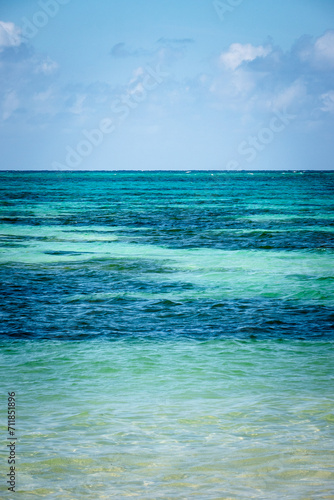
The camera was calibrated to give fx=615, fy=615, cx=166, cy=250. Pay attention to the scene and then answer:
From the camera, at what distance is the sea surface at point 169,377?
5.64m

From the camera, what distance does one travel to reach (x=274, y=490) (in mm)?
5305

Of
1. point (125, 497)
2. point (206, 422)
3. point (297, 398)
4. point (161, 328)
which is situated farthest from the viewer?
point (161, 328)

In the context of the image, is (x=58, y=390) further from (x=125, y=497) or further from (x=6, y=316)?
(x=6, y=316)

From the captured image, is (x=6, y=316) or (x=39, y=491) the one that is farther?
(x=6, y=316)

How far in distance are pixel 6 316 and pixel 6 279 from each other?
175 inches

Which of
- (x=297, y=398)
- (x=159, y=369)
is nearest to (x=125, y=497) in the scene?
(x=297, y=398)

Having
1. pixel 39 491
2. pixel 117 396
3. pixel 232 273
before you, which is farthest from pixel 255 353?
pixel 232 273

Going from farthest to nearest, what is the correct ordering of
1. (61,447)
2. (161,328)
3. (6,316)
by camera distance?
1. (6,316)
2. (161,328)
3. (61,447)

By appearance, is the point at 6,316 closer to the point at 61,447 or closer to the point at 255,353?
the point at 255,353

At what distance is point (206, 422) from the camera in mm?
Answer: 6832

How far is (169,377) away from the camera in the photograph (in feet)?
28.0

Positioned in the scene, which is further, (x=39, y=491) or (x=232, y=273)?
(x=232, y=273)

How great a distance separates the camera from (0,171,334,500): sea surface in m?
5.64

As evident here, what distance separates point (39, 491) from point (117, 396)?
2.47 meters
